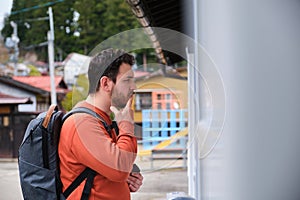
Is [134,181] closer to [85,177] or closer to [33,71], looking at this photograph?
[85,177]

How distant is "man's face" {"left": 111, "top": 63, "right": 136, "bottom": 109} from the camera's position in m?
0.74

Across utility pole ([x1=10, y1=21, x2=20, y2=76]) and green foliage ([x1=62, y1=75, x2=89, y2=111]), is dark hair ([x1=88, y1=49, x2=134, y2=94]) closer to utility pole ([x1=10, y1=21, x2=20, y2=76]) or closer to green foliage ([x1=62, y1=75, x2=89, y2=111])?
green foliage ([x1=62, y1=75, x2=89, y2=111])

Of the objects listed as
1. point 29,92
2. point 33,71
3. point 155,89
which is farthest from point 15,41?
point 155,89

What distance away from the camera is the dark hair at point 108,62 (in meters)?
0.76

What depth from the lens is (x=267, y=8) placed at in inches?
13.4

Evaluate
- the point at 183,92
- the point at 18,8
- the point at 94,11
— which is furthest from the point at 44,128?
the point at 18,8

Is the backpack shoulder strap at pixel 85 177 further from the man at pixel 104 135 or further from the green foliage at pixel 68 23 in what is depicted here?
the green foliage at pixel 68 23

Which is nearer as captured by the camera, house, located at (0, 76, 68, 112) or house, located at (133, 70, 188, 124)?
house, located at (133, 70, 188, 124)

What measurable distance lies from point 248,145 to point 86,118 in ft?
1.54

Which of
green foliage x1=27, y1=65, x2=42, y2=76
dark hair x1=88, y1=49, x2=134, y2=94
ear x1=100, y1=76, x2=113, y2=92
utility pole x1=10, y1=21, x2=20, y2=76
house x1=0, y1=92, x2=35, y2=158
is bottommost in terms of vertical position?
house x1=0, y1=92, x2=35, y2=158

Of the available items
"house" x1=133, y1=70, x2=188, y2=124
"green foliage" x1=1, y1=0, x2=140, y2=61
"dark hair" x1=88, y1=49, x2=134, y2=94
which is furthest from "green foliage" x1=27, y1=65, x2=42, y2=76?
"dark hair" x1=88, y1=49, x2=134, y2=94

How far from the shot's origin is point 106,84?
775 millimetres

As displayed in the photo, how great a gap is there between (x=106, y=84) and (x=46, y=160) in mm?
177

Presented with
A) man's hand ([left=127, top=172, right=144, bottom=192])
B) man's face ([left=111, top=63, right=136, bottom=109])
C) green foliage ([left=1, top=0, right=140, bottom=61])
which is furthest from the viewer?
green foliage ([left=1, top=0, right=140, bottom=61])
